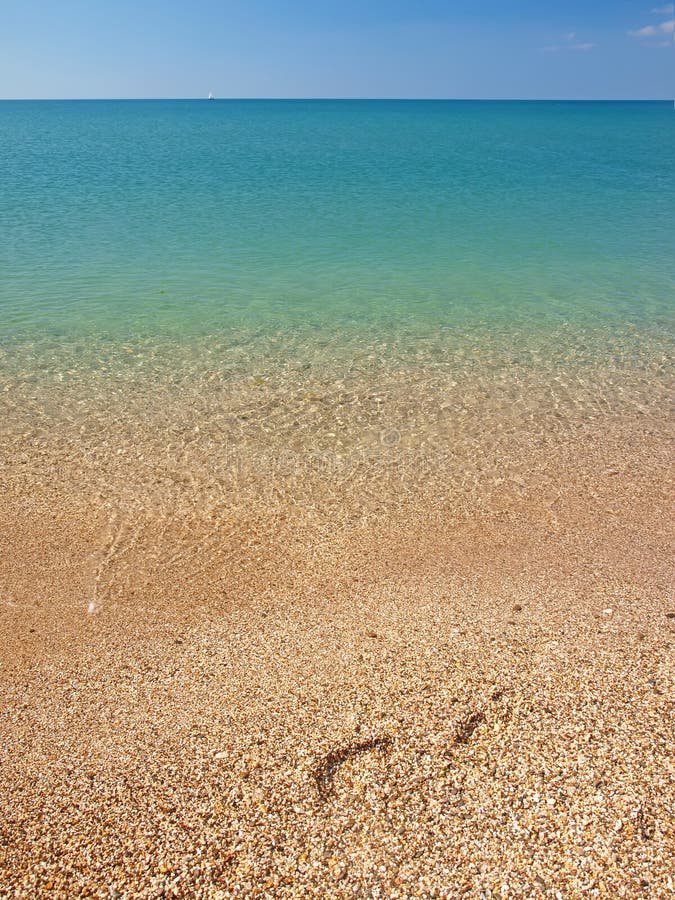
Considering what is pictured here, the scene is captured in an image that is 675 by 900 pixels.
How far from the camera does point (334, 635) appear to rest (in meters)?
4.52

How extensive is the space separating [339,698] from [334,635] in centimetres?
72

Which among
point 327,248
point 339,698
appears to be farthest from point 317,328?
point 339,698

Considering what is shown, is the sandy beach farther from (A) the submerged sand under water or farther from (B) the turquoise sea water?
(B) the turquoise sea water

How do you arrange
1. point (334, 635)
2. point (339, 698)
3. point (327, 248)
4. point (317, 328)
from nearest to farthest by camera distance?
point (339, 698)
point (334, 635)
point (317, 328)
point (327, 248)

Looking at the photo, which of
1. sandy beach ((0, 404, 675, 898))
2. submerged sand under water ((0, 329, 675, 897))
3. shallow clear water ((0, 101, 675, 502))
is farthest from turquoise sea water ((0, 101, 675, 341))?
sandy beach ((0, 404, 675, 898))

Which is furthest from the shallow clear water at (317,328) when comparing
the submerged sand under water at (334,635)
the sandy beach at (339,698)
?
the sandy beach at (339,698)

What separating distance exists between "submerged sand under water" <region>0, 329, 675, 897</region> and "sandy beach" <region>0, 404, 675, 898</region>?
0.05 ft

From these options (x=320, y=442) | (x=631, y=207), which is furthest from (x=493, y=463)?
(x=631, y=207)

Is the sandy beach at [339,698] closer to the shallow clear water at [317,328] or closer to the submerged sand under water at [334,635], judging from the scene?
the submerged sand under water at [334,635]

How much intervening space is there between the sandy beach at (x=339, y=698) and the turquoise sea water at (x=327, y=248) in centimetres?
564

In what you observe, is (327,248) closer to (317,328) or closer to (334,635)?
(317,328)

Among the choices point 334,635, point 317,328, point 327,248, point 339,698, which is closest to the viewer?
point 339,698

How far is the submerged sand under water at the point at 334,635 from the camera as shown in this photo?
291cm

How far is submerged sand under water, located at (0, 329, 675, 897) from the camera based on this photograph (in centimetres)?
291
